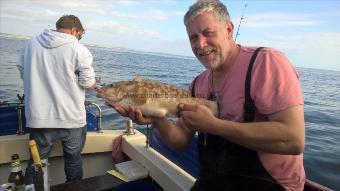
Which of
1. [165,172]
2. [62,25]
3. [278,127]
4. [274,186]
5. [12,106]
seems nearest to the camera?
[278,127]

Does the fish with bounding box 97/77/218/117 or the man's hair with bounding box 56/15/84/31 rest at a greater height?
the man's hair with bounding box 56/15/84/31

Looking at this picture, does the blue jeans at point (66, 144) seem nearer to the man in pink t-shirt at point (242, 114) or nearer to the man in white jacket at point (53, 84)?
the man in white jacket at point (53, 84)

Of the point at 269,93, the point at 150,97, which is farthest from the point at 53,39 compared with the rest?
the point at 269,93

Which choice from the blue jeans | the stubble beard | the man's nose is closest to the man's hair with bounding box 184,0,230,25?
the man's nose

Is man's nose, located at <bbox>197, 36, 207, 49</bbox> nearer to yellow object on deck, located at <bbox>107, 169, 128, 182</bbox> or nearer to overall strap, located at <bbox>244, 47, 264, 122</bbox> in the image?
overall strap, located at <bbox>244, 47, 264, 122</bbox>

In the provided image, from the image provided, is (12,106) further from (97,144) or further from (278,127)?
(278,127)

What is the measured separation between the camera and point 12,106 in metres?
5.25

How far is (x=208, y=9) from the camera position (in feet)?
8.57

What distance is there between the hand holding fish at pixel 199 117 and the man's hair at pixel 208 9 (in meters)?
0.79

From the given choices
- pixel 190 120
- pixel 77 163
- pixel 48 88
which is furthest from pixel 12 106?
pixel 190 120

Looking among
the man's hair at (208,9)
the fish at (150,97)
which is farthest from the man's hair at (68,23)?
the man's hair at (208,9)

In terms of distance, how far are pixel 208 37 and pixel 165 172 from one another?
235cm

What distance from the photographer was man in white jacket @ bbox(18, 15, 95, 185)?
455 cm

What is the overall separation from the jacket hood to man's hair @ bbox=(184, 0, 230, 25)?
2.57m
